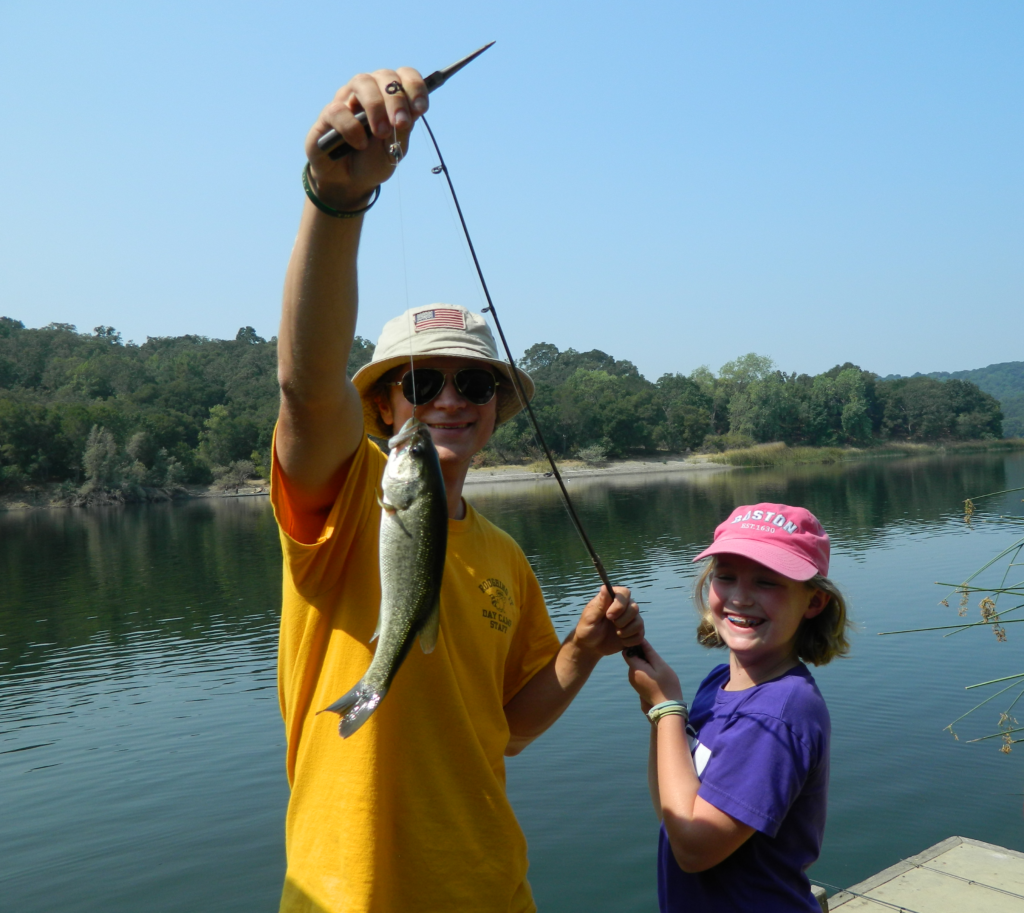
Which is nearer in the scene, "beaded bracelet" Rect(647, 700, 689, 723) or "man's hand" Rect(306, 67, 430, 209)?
"man's hand" Rect(306, 67, 430, 209)

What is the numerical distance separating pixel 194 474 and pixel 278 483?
67168mm

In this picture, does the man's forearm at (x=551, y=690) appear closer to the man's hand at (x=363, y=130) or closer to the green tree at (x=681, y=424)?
the man's hand at (x=363, y=130)

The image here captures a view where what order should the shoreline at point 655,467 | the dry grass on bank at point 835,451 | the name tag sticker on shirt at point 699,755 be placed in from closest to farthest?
the name tag sticker on shirt at point 699,755 < the shoreline at point 655,467 < the dry grass on bank at point 835,451

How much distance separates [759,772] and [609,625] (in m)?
0.59

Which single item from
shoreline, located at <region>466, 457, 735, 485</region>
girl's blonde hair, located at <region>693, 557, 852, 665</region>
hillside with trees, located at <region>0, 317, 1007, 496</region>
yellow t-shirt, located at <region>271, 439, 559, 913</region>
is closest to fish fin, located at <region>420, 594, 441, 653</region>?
yellow t-shirt, located at <region>271, 439, 559, 913</region>

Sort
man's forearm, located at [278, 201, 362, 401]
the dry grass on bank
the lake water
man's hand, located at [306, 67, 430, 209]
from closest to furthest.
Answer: man's hand, located at [306, 67, 430, 209], man's forearm, located at [278, 201, 362, 401], the lake water, the dry grass on bank

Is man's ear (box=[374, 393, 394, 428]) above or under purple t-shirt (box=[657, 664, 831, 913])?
above

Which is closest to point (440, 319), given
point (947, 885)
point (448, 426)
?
point (448, 426)

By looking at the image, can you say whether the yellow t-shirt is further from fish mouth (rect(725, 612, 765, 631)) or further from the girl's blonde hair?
the girl's blonde hair

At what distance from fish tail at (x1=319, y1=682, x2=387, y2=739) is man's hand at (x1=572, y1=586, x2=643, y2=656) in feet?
3.15

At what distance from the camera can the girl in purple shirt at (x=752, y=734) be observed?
2297 millimetres

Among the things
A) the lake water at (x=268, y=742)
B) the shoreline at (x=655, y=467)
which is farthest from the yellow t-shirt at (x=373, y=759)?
the shoreline at (x=655, y=467)

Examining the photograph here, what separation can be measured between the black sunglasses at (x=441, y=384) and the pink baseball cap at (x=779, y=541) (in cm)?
89

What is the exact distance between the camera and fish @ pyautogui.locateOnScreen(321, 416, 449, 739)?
176cm
